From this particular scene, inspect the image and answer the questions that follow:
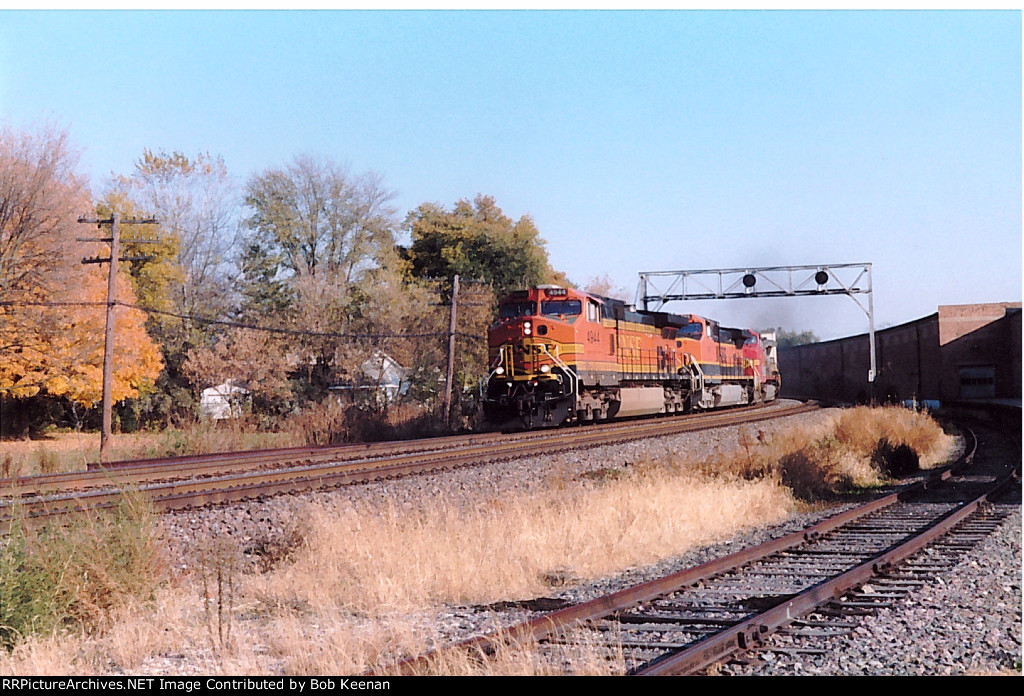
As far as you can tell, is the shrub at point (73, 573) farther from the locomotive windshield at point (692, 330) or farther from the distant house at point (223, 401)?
the distant house at point (223, 401)

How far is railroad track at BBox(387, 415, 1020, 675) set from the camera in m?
5.57

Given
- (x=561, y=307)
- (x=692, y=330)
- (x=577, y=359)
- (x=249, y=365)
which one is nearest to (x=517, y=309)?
(x=561, y=307)

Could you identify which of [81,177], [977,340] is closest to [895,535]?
[81,177]

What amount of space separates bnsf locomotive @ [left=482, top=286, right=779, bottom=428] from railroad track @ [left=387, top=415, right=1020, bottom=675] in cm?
1036

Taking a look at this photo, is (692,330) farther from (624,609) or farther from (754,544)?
(624,609)

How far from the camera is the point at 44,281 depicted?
26719 millimetres

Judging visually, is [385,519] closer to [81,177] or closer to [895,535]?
[895,535]

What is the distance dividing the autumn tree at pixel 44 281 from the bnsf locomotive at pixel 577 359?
13.8m

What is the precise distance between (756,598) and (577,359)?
14493 mm

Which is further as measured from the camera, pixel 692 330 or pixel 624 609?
pixel 692 330

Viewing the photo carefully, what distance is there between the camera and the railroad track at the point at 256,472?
33.7 ft

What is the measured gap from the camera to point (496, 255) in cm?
4159

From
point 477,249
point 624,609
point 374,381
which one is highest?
point 477,249
